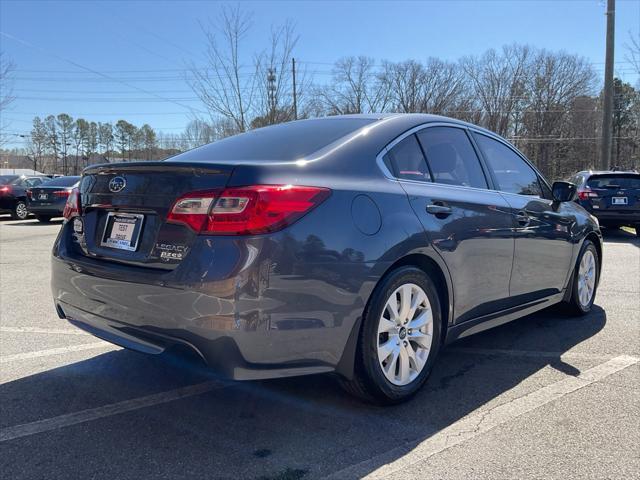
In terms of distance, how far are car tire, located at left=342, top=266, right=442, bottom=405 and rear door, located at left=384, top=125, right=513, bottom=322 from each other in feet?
0.81

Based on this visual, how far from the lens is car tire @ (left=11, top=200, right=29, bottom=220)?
1705 centimetres

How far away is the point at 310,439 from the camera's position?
8.47 ft

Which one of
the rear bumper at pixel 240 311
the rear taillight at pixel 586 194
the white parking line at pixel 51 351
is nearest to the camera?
the rear bumper at pixel 240 311

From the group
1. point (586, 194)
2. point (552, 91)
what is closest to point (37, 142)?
point (552, 91)

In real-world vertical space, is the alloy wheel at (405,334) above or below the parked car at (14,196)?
below

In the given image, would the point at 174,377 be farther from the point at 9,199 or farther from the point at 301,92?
the point at 301,92

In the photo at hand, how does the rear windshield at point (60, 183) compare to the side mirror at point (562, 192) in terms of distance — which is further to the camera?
the rear windshield at point (60, 183)

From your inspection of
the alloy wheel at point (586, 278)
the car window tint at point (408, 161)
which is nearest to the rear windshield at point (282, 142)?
the car window tint at point (408, 161)

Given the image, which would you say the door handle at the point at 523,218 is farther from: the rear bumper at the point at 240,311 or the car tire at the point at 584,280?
the rear bumper at the point at 240,311

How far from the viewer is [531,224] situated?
3930 millimetres

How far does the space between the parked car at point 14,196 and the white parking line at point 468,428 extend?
56.8ft

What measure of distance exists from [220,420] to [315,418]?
0.50 meters

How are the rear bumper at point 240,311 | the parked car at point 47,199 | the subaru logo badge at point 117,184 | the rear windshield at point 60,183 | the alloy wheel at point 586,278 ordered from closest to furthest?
1. the rear bumper at point 240,311
2. the subaru logo badge at point 117,184
3. the alloy wheel at point 586,278
4. the parked car at point 47,199
5. the rear windshield at point 60,183

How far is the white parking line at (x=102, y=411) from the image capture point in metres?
2.62
